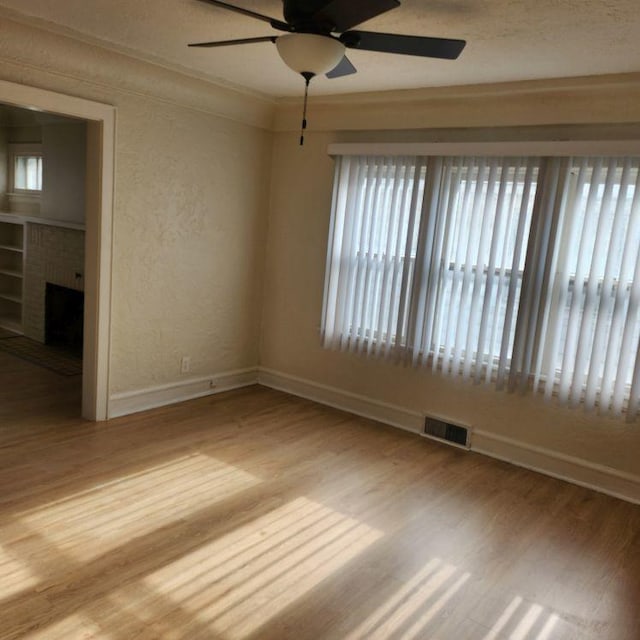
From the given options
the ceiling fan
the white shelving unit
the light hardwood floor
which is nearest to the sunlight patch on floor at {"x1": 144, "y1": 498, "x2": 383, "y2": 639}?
the light hardwood floor

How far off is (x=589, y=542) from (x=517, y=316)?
1.39 metres

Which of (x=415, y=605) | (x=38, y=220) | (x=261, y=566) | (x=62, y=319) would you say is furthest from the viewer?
(x=62, y=319)

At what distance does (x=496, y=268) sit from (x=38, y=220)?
15.2 feet

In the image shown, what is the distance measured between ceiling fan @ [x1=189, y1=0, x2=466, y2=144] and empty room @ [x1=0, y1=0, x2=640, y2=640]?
1cm

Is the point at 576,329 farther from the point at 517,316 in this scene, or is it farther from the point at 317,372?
the point at 317,372

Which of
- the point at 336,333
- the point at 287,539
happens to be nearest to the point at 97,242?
the point at 336,333

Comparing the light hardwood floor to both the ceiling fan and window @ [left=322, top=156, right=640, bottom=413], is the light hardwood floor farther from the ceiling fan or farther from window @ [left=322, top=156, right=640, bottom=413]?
the ceiling fan

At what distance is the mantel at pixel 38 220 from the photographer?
5.70 m

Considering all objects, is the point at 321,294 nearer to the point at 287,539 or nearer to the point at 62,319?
the point at 287,539

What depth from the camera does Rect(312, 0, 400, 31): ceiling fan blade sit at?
1.97 m

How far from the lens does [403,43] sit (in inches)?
89.8

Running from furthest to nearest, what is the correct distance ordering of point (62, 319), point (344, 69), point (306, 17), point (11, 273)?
point (11, 273)
point (62, 319)
point (344, 69)
point (306, 17)

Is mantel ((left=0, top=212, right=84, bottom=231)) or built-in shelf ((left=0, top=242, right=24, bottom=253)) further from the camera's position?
built-in shelf ((left=0, top=242, right=24, bottom=253))

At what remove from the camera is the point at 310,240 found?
4871 mm
